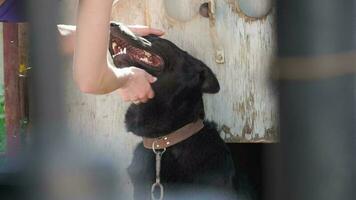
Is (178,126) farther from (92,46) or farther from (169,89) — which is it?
(92,46)

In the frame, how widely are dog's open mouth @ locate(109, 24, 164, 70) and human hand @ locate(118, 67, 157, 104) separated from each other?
61 mm

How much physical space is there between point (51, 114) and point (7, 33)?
1.46m

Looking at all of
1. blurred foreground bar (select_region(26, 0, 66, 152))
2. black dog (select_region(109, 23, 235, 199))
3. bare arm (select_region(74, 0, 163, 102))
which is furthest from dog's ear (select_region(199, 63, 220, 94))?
blurred foreground bar (select_region(26, 0, 66, 152))

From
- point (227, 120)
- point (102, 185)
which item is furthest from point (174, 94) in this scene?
point (102, 185)

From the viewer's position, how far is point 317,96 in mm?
556

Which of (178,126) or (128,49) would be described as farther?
(178,126)

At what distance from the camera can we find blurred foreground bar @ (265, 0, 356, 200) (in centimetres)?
55

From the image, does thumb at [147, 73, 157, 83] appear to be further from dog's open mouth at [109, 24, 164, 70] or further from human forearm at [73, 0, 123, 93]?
human forearm at [73, 0, 123, 93]

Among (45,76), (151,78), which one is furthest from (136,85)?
(45,76)

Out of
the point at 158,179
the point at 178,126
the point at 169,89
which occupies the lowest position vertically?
the point at 158,179

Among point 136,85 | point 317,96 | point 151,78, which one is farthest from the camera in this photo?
point 151,78

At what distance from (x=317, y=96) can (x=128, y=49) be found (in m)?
0.97

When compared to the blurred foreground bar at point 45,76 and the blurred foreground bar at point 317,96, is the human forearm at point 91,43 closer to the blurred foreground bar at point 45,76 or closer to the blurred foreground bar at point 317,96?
the blurred foreground bar at point 45,76

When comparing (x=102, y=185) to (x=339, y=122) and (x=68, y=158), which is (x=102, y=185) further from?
(x=339, y=122)
